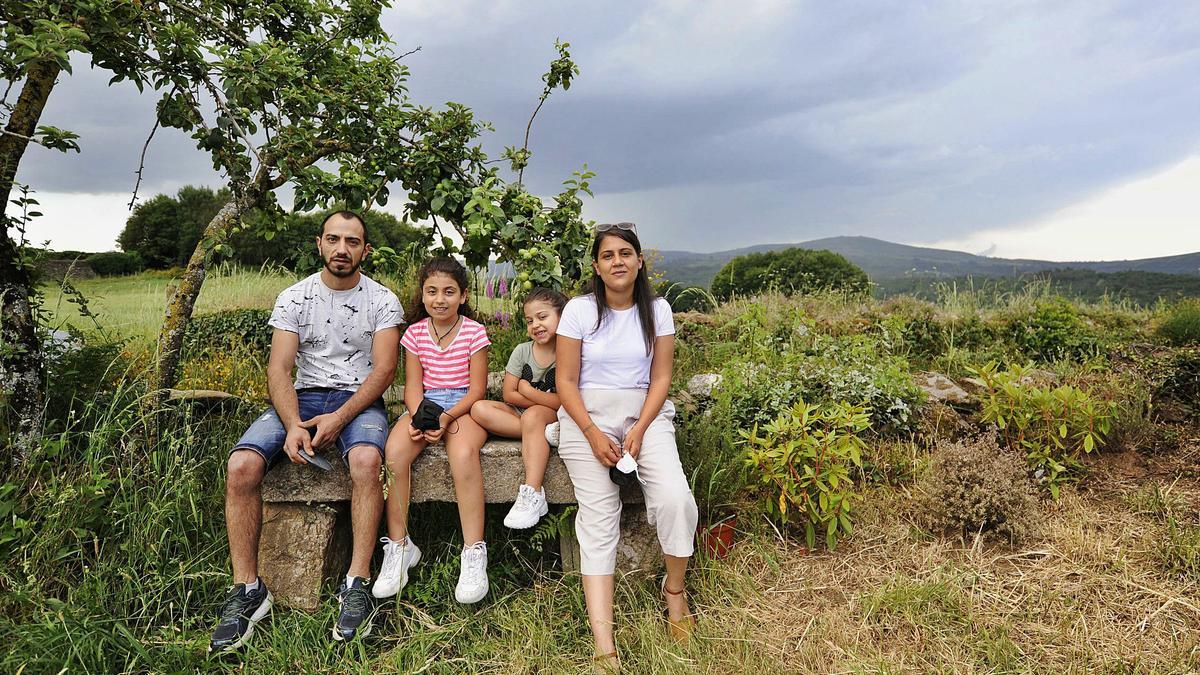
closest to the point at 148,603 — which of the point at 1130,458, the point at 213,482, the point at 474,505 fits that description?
the point at 213,482

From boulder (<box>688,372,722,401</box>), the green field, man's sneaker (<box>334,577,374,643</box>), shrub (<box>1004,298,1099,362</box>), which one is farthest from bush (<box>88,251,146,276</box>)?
shrub (<box>1004,298,1099,362</box>)

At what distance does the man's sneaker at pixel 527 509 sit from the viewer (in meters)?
3.19

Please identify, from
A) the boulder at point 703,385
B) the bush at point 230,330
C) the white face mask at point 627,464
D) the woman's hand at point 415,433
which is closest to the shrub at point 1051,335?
the boulder at point 703,385

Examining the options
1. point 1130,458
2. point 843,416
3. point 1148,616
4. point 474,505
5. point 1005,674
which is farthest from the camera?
point 1130,458

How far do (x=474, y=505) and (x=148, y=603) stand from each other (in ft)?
4.72

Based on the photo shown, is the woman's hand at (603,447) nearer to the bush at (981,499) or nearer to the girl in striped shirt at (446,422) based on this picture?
the girl in striped shirt at (446,422)

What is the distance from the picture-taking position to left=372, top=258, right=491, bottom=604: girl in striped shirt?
321cm

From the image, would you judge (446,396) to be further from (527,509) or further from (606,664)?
(606,664)

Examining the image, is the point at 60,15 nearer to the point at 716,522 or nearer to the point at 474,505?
the point at 474,505

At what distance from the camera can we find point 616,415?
3230mm

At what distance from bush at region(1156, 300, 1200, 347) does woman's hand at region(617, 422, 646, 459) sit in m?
7.25

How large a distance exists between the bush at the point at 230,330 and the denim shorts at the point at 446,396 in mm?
4024

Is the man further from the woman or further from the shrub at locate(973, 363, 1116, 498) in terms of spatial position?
the shrub at locate(973, 363, 1116, 498)

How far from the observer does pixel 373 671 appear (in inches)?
116
